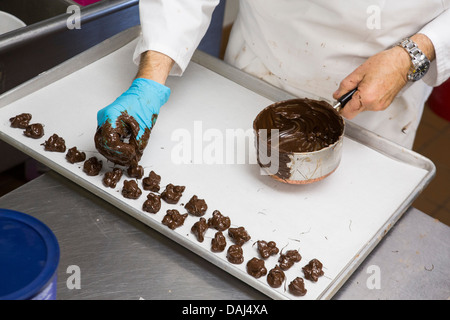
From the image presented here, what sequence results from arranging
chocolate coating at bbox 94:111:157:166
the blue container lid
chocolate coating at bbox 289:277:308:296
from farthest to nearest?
chocolate coating at bbox 94:111:157:166
chocolate coating at bbox 289:277:308:296
the blue container lid

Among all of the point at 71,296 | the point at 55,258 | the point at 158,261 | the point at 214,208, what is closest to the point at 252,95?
the point at 214,208

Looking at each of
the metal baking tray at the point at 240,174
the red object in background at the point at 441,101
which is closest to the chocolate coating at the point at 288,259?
the metal baking tray at the point at 240,174

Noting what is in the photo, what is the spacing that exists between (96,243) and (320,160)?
26.0 inches

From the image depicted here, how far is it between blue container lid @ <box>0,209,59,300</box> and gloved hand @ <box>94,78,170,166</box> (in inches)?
22.1

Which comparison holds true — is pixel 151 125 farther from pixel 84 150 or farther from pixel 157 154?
pixel 84 150

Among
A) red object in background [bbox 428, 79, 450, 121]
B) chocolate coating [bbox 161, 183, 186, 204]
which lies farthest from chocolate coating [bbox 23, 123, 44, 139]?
red object in background [bbox 428, 79, 450, 121]

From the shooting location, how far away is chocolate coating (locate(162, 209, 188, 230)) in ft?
4.70

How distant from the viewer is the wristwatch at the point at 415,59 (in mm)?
1754

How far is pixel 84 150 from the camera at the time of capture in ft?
5.51

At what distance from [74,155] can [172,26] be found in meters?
0.56

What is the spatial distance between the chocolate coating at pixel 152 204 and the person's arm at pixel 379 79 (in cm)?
67

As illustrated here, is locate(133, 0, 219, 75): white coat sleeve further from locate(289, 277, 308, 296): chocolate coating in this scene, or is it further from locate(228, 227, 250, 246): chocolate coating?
locate(289, 277, 308, 296): chocolate coating

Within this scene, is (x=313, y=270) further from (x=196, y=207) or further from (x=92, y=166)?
(x=92, y=166)

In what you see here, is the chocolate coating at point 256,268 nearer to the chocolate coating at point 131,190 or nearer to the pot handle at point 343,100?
the chocolate coating at point 131,190
